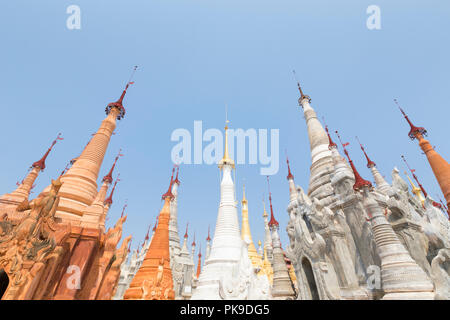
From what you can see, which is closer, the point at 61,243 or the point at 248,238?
the point at 61,243

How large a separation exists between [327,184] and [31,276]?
1708cm

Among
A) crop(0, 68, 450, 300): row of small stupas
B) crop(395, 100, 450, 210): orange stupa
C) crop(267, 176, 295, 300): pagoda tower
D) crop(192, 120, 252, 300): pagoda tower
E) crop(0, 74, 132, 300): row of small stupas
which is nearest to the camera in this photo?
crop(0, 74, 132, 300): row of small stupas

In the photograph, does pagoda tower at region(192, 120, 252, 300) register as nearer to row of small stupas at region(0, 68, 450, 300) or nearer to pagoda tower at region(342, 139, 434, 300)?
Answer: row of small stupas at region(0, 68, 450, 300)

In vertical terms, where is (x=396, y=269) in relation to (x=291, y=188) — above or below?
below

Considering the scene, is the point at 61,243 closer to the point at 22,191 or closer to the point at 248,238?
the point at 22,191

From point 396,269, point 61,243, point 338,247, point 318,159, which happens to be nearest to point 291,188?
point 318,159

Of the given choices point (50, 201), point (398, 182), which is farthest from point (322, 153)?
point (50, 201)

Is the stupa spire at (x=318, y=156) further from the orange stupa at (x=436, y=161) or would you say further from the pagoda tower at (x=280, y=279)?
the orange stupa at (x=436, y=161)

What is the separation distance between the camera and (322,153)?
65.0ft

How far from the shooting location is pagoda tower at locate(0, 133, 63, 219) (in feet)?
32.8

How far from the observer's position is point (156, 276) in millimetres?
10414

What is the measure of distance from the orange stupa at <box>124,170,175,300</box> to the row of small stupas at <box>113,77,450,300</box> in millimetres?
44

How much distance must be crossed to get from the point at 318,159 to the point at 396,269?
12.8 metres

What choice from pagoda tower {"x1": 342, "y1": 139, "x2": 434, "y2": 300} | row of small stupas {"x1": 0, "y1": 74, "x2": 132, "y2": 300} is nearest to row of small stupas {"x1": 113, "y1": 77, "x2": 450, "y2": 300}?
pagoda tower {"x1": 342, "y1": 139, "x2": 434, "y2": 300}
